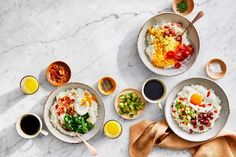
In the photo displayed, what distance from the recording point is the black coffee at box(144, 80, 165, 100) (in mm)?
5633

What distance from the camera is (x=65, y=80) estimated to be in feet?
18.3

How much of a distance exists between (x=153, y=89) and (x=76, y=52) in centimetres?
93

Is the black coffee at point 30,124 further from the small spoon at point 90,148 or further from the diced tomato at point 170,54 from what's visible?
the diced tomato at point 170,54

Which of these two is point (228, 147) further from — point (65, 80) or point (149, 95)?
point (65, 80)

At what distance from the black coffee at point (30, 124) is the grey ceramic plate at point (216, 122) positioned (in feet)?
4.54

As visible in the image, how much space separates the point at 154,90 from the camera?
18.6 feet

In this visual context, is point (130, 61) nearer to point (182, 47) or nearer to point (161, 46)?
point (161, 46)

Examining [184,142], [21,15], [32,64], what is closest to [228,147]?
[184,142]

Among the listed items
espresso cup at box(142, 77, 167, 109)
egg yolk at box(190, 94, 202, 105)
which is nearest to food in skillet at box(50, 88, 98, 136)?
espresso cup at box(142, 77, 167, 109)

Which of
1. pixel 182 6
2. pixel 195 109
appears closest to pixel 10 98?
pixel 195 109

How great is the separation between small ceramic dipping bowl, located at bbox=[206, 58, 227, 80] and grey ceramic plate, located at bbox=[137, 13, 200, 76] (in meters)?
0.23

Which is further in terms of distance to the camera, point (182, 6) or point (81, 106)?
point (182, 6)

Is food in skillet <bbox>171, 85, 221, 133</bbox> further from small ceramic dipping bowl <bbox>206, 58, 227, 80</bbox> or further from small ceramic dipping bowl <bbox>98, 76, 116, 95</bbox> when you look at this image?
small ceramic dipping bowl <bbox>98, 76, 116, 95</bbox>

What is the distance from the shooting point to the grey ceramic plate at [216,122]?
5.61 m
